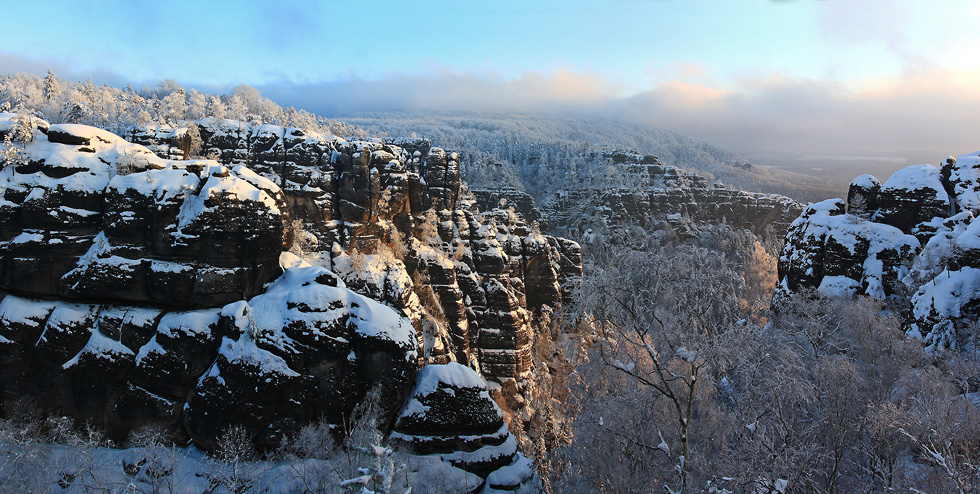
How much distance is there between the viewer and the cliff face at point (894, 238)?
92.4 ft

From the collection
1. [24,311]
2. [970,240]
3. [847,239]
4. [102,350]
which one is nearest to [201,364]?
[102,350]

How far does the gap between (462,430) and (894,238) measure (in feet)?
107

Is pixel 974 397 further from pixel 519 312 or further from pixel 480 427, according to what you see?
pixel 519 312

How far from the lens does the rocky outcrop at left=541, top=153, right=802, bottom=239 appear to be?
4075 inches

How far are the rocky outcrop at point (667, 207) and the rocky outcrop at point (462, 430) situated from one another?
3131 inches

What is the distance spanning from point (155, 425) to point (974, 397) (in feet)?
108

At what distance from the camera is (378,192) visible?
140 feet

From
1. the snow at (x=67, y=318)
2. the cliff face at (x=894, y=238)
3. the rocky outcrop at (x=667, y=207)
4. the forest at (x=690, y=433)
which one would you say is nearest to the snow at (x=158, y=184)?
Result: the snow at (x=67, y=318)

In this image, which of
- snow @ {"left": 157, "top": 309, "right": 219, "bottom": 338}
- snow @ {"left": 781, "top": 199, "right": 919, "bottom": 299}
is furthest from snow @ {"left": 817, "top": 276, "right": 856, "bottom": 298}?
snow @ {"left": 157, "top": 309, "right": 219, "bottom": 338}

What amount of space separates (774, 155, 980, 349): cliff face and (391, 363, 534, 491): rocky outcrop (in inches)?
917

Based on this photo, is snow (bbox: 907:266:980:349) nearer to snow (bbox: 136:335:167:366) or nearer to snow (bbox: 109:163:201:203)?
snow (bbox: 136:335:167:366)

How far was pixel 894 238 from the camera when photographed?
33125 millimetres

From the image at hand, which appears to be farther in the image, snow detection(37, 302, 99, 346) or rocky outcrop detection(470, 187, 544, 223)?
rocky outcrop detection(470, 187, 544, 223)

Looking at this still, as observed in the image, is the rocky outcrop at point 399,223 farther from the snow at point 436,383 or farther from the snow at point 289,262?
the snow at point 436,383
